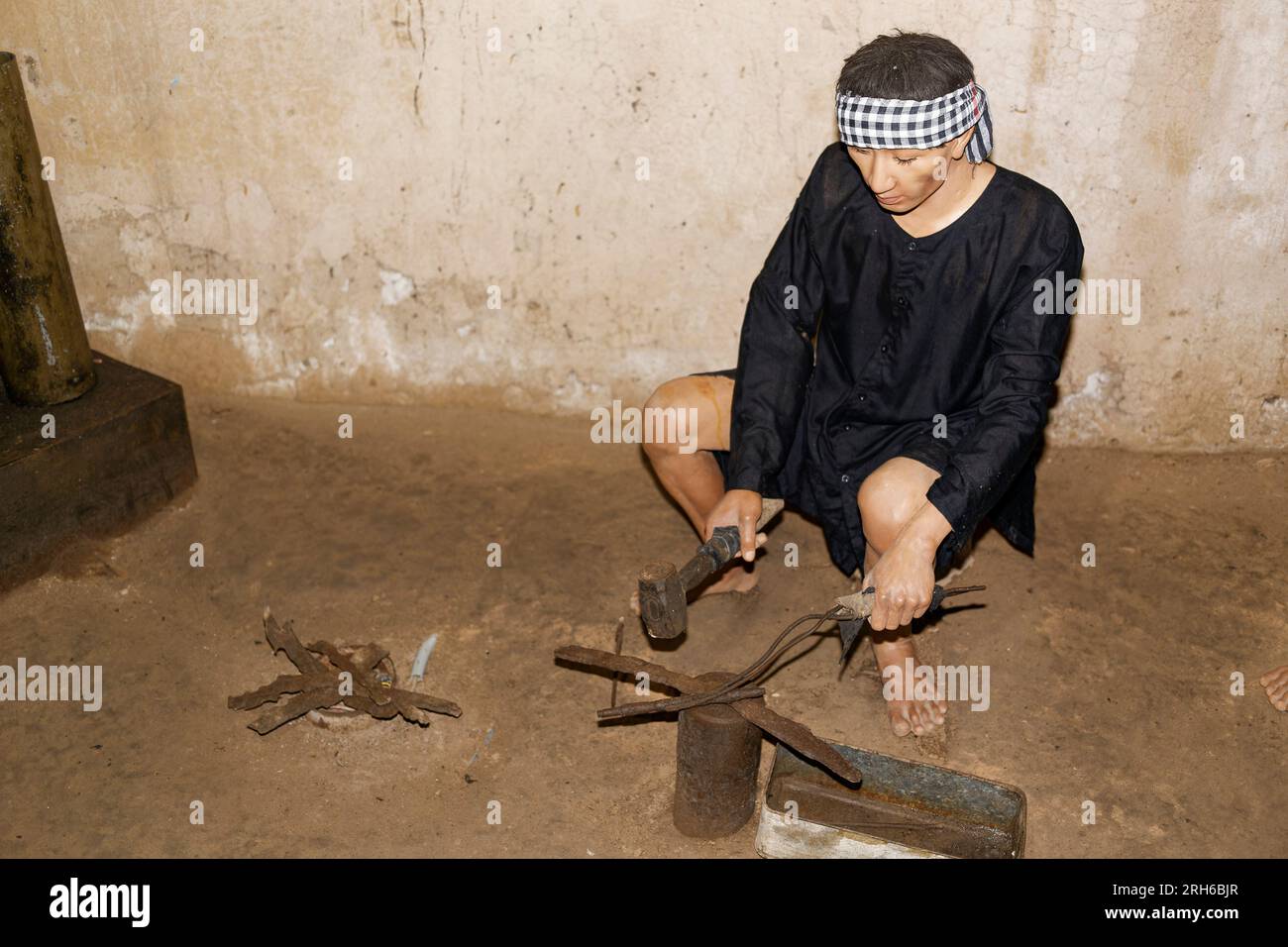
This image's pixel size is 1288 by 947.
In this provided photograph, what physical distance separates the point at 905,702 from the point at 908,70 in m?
1.78

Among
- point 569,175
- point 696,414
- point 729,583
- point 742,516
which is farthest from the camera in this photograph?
point 569,175

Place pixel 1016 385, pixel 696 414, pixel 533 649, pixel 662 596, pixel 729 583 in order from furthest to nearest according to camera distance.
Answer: pixel 729 583, pixel 533 649, pixel 696 414, pixel 1016 385, pixel 662 596

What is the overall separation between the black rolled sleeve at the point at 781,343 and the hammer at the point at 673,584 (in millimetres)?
369

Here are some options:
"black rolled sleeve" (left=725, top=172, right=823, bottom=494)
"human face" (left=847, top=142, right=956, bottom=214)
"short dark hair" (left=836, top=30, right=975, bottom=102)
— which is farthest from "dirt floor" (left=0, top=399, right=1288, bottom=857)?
"short dark hair" (left=836, top=30, right=975, bottom=102)

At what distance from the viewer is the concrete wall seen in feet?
14.3

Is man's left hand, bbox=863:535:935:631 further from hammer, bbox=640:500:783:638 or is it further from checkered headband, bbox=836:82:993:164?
checkered headband, bbox=836:82:993:164

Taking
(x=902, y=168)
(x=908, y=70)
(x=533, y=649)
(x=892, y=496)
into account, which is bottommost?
(x=533, y=649)

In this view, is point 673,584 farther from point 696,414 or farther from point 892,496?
point 696,414

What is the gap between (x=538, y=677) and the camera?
3861mm

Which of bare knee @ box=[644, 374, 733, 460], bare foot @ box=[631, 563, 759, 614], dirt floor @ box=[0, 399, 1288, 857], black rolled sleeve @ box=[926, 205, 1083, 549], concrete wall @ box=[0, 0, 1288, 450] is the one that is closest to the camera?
black rolled sleeve @ box=[926, 205, 1083, 549]

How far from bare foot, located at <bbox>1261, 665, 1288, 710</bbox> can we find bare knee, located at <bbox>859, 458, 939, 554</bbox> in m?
1.27

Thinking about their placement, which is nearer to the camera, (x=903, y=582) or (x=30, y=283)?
(x=903, y=582)

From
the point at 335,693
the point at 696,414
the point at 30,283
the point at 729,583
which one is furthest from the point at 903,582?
the point at 30,283

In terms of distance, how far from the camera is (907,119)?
10.0 ft
